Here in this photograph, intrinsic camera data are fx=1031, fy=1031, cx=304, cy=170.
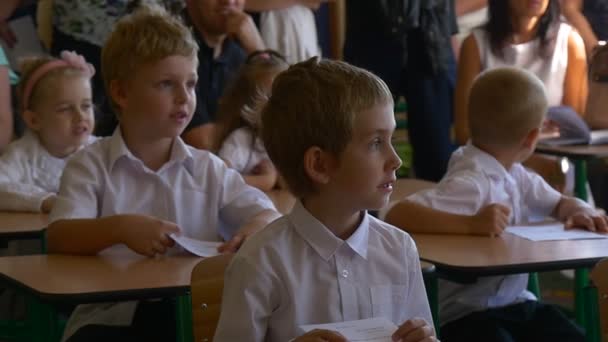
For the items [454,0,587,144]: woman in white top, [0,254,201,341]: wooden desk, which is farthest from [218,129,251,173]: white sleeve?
[0,254,201,341]: wooden desk

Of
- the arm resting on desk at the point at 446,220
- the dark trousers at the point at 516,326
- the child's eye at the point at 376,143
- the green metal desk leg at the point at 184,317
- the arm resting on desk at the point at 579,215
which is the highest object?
the child's eye at the point at 376,143

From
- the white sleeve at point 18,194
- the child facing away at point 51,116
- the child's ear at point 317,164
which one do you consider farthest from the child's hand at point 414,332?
the child facing away at point 51,116

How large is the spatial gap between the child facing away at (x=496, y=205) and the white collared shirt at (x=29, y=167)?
1.36 metres

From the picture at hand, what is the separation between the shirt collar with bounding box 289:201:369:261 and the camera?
186 centimetres

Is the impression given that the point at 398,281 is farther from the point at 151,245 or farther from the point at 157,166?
the point at 157,166

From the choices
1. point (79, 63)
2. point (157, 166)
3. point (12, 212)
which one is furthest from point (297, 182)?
point (79, 63)

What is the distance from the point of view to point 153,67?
271 cm

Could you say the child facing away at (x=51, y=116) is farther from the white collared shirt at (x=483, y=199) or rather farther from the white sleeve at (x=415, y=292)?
the white sleeve at (x=415, y=292)

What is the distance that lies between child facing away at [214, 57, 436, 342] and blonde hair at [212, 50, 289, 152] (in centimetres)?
207

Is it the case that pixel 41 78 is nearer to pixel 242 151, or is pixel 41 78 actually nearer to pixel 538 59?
pixel 242 151

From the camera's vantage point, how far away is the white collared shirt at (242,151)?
392 centimetres

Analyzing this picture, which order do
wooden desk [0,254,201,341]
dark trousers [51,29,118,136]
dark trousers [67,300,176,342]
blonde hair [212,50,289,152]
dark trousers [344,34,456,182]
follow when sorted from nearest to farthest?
1. wooden desk [0,254,201,341]
2. dark trousers [67,300,176,342]
3. blonde hair [212,50,289,152]
4. dark trousers [51,29,118,136]
5. dark trousers [344,34,456,182]

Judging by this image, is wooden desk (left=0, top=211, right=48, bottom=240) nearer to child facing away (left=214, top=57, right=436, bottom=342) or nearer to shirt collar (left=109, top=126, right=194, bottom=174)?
shirt collar (left=109, top=126, right=194, bottom=174)

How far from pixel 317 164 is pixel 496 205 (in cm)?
102
